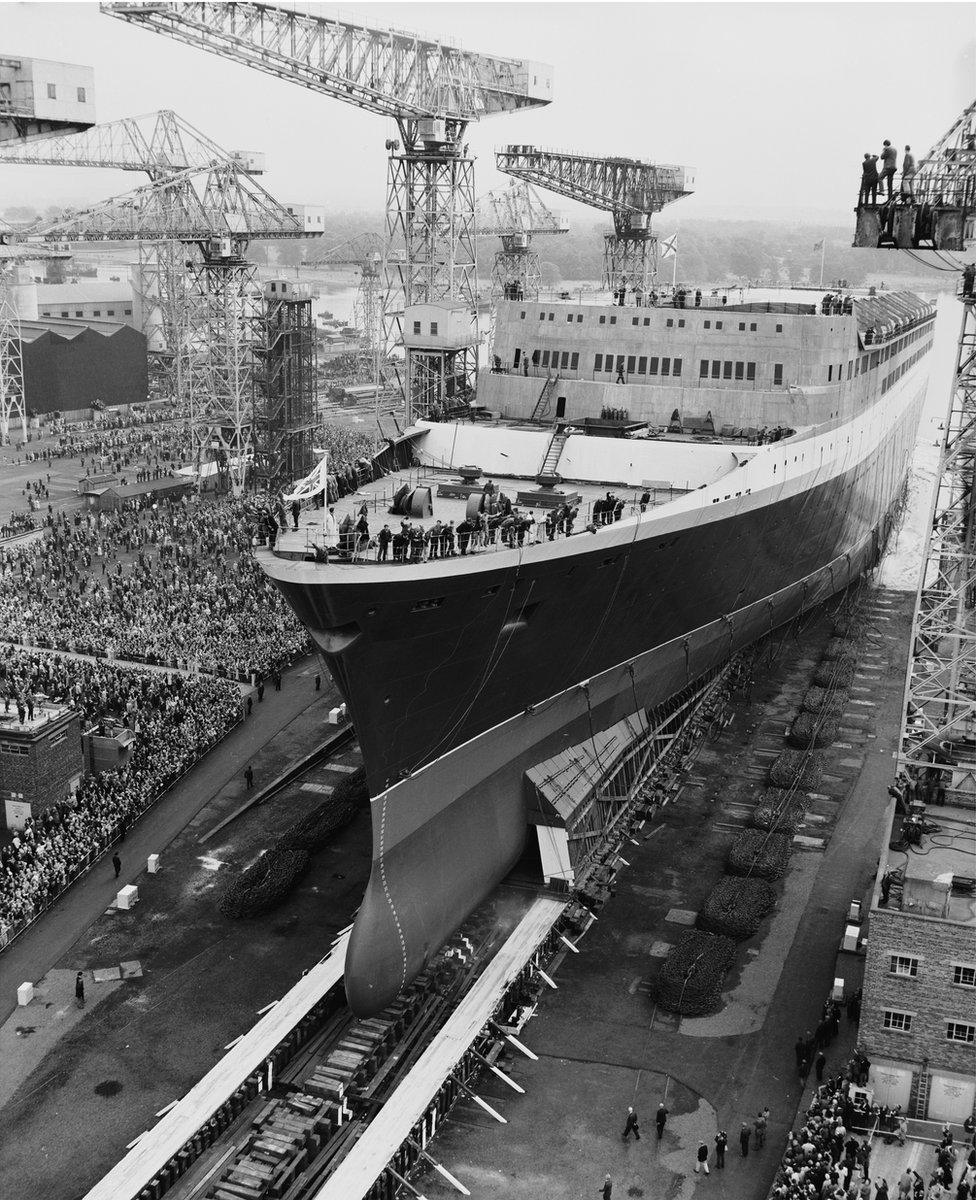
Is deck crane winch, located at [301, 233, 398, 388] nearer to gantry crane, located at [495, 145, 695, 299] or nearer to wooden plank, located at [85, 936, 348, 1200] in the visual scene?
gantry crane, located at [495, 145, 695, 299]

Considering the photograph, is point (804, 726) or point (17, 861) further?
point (804, 726)

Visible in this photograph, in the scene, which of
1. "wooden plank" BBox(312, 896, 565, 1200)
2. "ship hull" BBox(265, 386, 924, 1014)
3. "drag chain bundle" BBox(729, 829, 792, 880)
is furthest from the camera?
"drag chain bundle" BBox(729, 829, 792, 880)

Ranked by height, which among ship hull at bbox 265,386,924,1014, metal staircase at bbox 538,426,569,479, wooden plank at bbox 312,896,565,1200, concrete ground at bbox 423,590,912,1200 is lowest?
concrete ground at bbox 423,590,912,1200

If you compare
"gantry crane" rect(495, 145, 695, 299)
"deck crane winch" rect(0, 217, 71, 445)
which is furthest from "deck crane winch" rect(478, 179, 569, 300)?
"deck crane winch" rect(0, 217, 71, 445)

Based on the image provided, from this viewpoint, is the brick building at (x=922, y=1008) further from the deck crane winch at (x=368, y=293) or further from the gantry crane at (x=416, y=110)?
the deck crane winch at (x=368, y=293)

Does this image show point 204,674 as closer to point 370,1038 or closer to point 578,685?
point 578,685

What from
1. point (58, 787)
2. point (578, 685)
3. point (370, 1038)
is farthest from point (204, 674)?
point (370, 1038)

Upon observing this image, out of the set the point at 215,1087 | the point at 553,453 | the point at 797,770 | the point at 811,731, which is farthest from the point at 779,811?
the point at 215,1087
